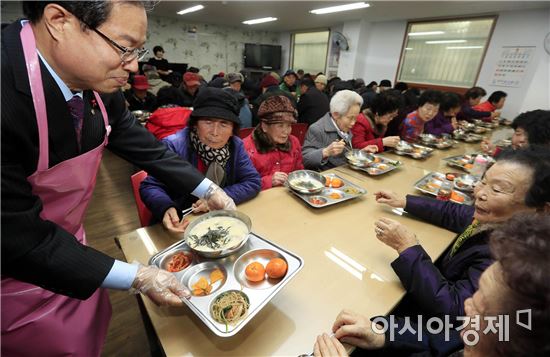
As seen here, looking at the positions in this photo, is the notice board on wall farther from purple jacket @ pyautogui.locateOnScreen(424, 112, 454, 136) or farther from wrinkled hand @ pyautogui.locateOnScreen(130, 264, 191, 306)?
wrinkled hand @ pyautogui.locateOnScreen(130, 264, 191, 306)

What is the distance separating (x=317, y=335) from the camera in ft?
2.62

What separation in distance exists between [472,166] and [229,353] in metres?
2.82

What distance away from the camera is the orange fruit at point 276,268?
2.88 ft

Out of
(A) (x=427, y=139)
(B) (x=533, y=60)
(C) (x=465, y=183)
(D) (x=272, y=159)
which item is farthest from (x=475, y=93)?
(D) (x=272, y=159)

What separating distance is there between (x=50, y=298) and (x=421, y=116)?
4.00 m

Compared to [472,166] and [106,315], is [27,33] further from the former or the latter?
[472,166]

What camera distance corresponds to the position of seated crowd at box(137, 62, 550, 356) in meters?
0.52

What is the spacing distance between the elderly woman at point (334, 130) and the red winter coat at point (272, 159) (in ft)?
0.70

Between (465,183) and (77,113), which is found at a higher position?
(77,113)

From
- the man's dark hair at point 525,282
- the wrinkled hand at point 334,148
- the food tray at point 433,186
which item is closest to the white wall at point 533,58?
the food tray at point 433,186

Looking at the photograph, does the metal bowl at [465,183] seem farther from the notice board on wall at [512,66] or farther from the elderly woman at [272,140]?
the notice board on wall at [512,66]

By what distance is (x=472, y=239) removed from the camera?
1098mm

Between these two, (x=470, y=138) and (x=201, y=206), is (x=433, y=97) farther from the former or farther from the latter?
(x=201, y=206)

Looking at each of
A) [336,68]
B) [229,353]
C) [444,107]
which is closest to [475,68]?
[444,107]
